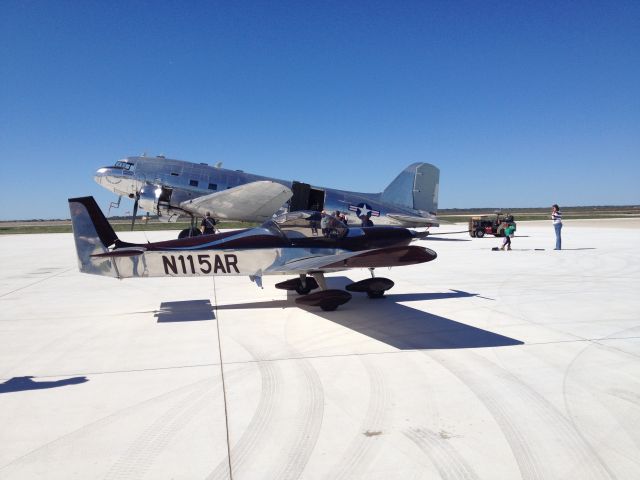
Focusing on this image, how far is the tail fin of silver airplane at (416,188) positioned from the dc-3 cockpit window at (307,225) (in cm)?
1529

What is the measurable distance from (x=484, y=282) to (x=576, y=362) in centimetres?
659

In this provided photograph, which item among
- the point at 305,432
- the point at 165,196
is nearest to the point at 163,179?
the point at 165,196

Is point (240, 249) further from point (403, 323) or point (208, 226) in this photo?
point (208, 226)

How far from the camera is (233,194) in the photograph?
1955 centimetres

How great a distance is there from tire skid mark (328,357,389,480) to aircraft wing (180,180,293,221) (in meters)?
14.2

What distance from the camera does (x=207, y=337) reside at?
23.4 feet

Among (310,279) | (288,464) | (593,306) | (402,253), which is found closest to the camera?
(288,464)

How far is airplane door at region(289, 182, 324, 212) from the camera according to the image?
22.8 m

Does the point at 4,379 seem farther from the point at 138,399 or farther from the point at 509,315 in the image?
the point at 509,315

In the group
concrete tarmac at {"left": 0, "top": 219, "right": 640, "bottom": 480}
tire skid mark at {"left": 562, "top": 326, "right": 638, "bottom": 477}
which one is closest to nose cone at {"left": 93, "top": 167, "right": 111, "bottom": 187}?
concrete tarmac at {"left": 0, "top": 219, "right": 640, "bottom": 480}

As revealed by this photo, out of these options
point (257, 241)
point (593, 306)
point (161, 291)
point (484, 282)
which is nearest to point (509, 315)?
point (593, 306)

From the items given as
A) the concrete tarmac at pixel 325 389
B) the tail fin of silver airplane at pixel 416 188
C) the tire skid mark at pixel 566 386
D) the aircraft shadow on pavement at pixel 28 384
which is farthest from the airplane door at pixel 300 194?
the aircraft shadow on pavement at pixel 28 384

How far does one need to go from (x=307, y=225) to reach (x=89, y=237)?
13.9 ft

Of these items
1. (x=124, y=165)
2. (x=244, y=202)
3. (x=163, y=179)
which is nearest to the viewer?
(x=244, y=202)
